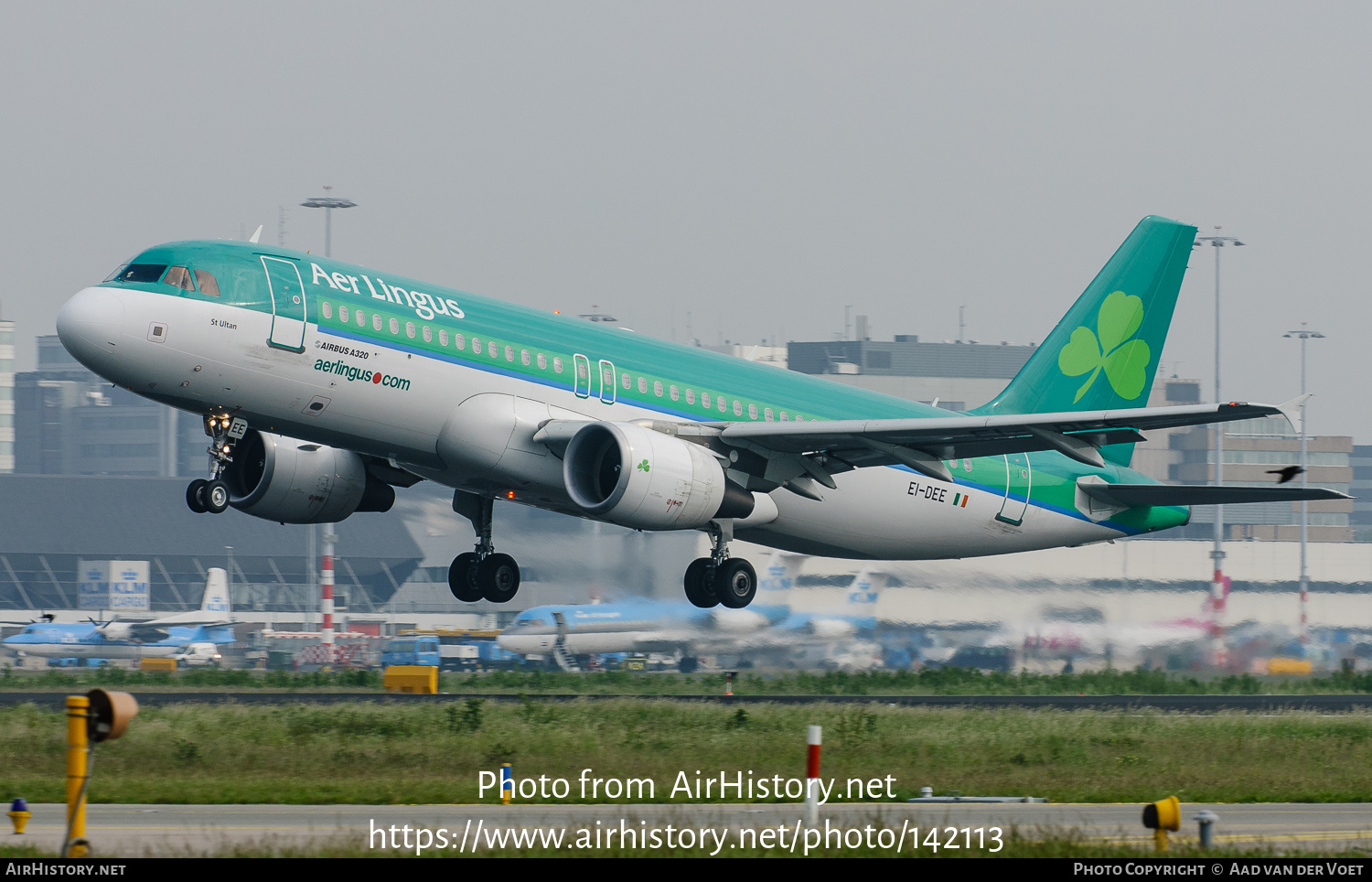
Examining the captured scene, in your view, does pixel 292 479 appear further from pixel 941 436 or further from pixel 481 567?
pixel 941 436

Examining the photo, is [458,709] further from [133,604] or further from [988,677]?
[133,604]

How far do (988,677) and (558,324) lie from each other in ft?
71.7

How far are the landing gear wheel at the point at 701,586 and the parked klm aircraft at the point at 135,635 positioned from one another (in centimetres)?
4259

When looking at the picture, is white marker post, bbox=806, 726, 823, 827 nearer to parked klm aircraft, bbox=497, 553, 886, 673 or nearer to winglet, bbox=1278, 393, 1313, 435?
winglet, bbox=1278, 393, 1313, 435

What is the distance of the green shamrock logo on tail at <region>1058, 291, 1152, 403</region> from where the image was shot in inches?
1478

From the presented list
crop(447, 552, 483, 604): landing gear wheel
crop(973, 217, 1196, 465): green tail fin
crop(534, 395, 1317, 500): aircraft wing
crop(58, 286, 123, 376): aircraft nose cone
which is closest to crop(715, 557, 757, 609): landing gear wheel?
crop(534, 395, 1317, 500): aircraft wing

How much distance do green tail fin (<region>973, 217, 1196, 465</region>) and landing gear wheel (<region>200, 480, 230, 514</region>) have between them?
17621 millimetres

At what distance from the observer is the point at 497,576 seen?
33.3 m

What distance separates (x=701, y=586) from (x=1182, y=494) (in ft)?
36.5

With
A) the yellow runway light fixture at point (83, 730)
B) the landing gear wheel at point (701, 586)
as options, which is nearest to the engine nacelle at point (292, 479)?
the landing gear wheel at point (701, 586)

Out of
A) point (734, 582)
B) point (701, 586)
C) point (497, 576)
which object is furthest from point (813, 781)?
point (497, 576)

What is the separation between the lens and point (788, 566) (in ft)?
164

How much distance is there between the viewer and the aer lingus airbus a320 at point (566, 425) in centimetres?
2566

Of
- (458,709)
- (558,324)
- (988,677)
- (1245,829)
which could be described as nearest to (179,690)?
(458,709)
